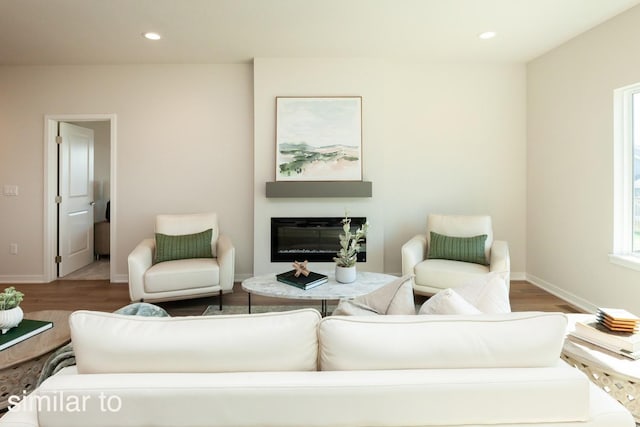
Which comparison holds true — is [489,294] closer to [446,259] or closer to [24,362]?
[24,362]

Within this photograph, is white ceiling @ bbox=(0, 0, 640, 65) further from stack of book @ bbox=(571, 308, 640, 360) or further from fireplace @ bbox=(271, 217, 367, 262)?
stack of book @ bbox=(571, 308, 640, 360)

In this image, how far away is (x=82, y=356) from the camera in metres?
0.97

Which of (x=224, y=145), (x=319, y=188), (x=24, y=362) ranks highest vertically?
(x=224, y=145)

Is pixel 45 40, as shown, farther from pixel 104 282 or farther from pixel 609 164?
pixel 609 164

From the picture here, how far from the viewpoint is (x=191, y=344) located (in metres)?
0.96

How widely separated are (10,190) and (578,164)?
6299mm

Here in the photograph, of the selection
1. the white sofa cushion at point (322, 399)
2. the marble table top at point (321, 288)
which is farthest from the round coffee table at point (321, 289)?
the white sofa cushion at point (322, 399)

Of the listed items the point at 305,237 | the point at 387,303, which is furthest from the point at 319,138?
the point at 387,303

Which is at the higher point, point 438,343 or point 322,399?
point 438,343

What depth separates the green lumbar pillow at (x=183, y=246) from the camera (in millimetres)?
3545

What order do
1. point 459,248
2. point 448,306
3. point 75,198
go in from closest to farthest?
point 448,306, point 459,248, point 75,198

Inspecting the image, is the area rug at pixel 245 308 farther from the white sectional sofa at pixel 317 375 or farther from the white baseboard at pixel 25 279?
the white baseboard at pixel 25 279

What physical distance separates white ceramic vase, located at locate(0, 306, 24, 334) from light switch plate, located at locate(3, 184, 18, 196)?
3.24m

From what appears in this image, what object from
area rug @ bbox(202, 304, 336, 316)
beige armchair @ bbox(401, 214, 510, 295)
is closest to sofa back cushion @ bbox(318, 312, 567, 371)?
beige armchair @ bbox(401, 214, 510, 295)
